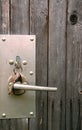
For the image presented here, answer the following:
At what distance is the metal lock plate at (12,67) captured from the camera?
3.93 feet

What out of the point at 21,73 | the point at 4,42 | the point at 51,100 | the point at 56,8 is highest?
the point at 56,8

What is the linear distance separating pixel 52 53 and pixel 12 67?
0.16 meters

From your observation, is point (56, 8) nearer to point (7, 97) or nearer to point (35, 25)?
point (35, 25)

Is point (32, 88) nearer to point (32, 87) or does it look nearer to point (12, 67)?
point (32, 87)

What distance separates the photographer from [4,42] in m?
1.20

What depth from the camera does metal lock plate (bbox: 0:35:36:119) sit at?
3.93 feet

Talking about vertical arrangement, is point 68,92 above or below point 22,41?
below

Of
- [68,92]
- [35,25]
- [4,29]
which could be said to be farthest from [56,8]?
[68,92]

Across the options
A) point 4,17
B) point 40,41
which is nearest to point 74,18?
point 40,41

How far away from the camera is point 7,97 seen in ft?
3.96

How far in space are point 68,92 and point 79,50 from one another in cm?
16

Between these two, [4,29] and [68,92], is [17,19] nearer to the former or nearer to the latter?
[4,29]

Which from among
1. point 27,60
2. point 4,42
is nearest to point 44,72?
point 27,60

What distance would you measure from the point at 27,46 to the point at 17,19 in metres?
0.10
